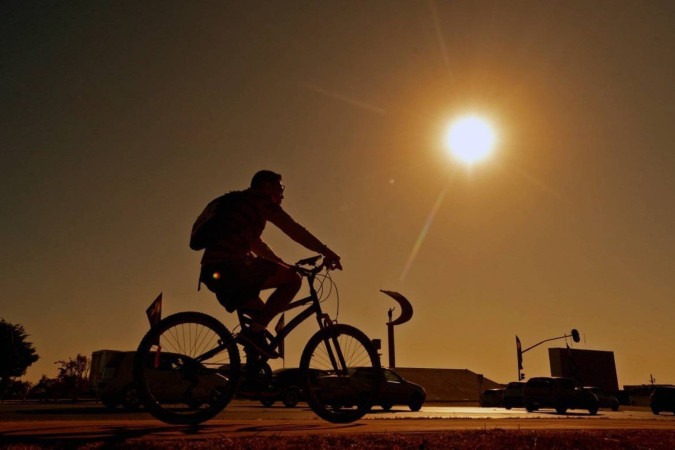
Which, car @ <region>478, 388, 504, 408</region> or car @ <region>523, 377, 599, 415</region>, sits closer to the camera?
car @ <region>523, 377, 599, 415</region>

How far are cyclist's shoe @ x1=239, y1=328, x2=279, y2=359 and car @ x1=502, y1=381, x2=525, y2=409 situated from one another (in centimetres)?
2939

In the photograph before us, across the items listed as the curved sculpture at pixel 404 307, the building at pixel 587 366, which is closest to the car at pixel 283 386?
the curved sculpture at pixel 404 307

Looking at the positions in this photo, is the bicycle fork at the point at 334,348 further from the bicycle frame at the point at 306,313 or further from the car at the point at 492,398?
the car at the point at 492,398

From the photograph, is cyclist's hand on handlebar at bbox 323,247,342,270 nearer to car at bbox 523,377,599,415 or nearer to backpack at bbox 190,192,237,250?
backpack at bbox 190,192,237,250

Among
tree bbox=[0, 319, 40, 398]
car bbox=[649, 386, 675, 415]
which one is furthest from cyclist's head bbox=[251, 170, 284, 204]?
tree bbox=[0, 319, 40, 398]

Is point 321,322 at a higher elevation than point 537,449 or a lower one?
higher

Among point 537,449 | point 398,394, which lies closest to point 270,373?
point 537,449

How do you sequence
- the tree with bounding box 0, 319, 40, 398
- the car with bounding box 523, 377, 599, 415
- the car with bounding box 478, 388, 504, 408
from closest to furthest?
the car with bounding box 523, 377, 599, 415 → the car with bounding box 478, 388, 504, 408 → the tree with bounding box 0, 319, 40, 398

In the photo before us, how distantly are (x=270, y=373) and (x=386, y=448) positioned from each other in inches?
57.7

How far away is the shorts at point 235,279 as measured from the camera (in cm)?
454

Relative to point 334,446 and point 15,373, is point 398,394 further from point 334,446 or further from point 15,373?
point 15,373

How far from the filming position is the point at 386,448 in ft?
11.9

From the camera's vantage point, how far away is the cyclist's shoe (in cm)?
466

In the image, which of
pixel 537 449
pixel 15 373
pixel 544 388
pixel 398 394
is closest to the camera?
pixel 537 449
